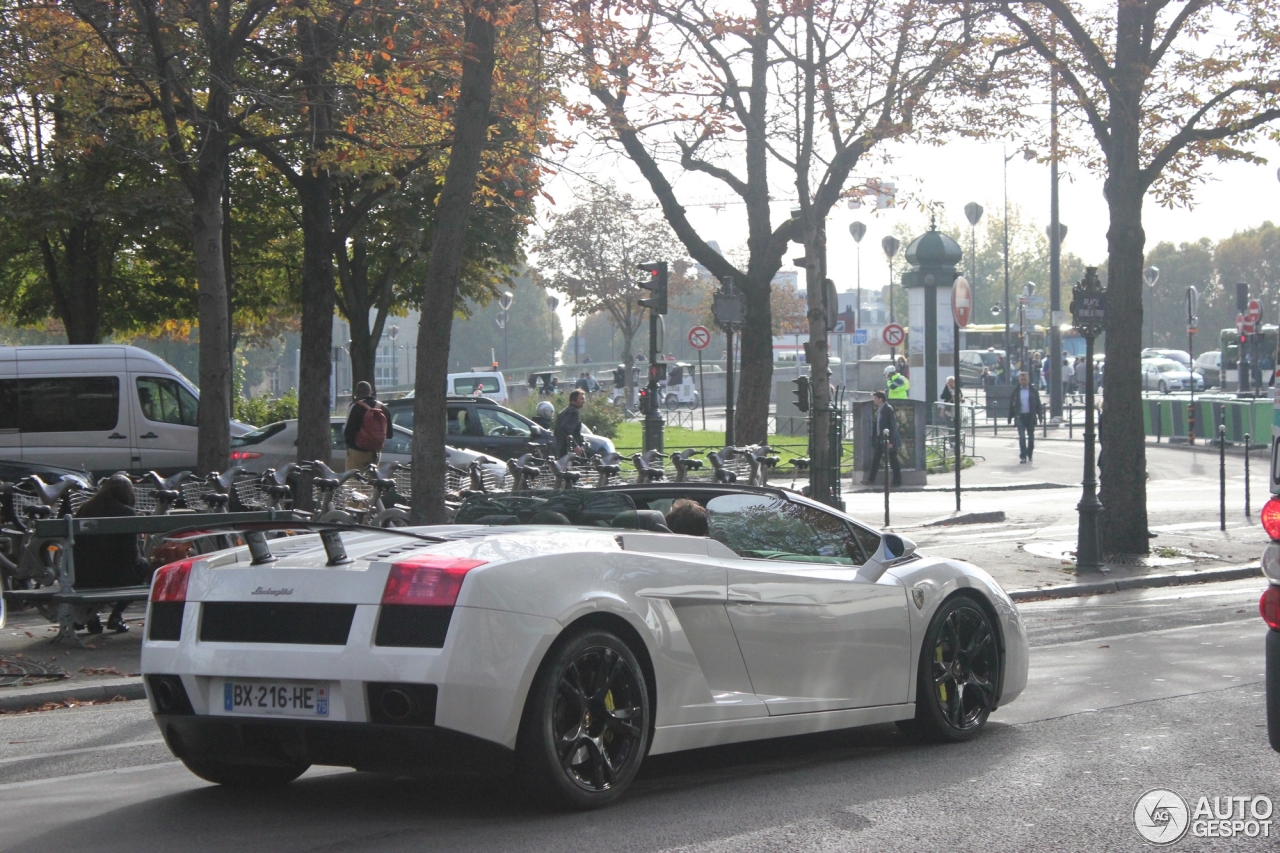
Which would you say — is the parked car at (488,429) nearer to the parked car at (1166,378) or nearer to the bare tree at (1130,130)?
the bare tree at (1130,130)

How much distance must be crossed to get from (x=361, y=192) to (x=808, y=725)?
77.9 feet

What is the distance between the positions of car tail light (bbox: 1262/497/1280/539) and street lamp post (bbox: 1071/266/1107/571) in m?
11.0

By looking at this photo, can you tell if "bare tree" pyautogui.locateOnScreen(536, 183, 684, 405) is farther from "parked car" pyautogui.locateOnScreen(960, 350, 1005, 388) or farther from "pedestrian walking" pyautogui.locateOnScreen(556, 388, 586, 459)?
"pedestrian walking" pyautogui.locateOnScreen(556, 388, 586, 459)

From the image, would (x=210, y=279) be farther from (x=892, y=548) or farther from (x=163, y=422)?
(x=892, y=548)

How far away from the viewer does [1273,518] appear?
518cm

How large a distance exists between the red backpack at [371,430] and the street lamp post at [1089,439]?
8.68 meters

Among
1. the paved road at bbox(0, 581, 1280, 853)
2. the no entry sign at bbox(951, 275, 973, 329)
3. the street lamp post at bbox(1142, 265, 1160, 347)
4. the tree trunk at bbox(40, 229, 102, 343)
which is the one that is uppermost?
the street lamp post at bbox(1142, 265, 1160, 347)

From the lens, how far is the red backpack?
19328mm

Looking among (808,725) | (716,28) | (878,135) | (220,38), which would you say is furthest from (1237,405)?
(808,725)

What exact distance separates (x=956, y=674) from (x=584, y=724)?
2.48 meters

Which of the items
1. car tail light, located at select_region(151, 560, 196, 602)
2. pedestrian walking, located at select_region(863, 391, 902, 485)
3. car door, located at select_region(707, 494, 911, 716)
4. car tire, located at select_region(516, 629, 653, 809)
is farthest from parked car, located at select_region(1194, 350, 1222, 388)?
car tail light, located at select_region(151, 560, 196, 602)

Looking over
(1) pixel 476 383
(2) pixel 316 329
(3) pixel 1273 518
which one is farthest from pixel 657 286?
(1) pixel 476 383

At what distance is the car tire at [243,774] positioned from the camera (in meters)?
5.95

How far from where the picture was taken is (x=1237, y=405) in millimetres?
35781
